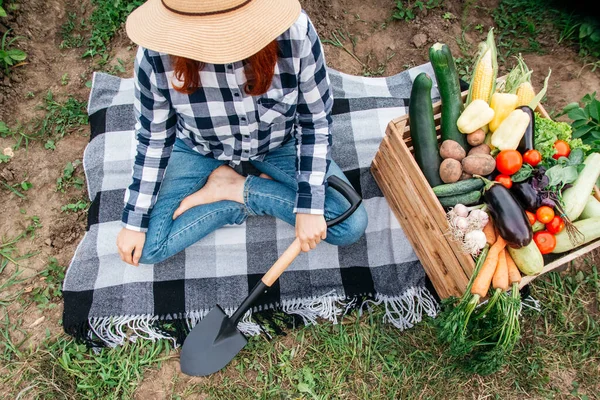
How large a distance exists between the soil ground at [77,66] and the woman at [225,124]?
2.34 feet

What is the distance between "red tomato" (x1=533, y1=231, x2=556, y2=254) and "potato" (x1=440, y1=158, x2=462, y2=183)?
15.1 inches

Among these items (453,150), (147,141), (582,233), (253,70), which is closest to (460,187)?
(453,150)

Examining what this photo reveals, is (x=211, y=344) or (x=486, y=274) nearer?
(x=486, y=274)

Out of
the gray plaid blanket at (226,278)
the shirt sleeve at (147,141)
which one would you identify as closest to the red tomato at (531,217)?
the gray plaid blanket at (226,278)

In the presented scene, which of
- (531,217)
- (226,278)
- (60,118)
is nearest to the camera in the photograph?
(531,217)

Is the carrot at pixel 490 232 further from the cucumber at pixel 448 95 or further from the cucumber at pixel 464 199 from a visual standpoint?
the cucumber at pixel 448 95

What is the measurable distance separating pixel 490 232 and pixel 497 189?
0.59 feet

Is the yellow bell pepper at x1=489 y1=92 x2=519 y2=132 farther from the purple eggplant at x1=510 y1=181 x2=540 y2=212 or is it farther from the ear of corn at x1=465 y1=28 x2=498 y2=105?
the purple eggplant at x1=510 y1=181 x2=540 y2=212

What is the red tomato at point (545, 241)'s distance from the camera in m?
1.64

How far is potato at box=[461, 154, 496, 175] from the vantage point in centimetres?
167

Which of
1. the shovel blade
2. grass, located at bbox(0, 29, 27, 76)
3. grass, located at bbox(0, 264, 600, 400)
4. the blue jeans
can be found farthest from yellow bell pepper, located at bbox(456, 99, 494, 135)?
grass, located at bbox(0, 29, 27, 76)

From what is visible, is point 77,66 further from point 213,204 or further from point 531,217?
point 531,217

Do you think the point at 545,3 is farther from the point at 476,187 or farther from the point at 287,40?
the point at 287,40

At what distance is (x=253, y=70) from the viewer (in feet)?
4.51
